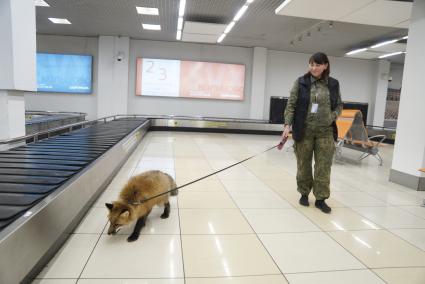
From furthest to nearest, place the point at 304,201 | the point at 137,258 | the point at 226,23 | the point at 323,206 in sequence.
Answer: the point at 226,23 < the point at 304,201 < the point at 323,206 < the point at 137,258

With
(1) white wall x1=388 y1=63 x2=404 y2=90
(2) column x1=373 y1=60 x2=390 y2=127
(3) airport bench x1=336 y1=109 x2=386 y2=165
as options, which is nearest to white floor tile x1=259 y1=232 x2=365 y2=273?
(3) airport bench x1=336 y1=109 x2=386 y2=165

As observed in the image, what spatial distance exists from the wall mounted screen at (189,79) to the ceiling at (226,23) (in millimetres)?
1000

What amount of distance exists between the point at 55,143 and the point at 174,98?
28.0 feet

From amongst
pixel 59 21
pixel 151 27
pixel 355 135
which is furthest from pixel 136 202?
pixel 59 21

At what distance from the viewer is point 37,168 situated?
2781mm

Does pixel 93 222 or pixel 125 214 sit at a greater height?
pixel 125 214

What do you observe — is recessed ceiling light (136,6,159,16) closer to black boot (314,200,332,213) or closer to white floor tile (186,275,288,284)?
black boot (314,200,332,213)

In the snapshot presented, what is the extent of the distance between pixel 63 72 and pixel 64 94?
0.83 metres

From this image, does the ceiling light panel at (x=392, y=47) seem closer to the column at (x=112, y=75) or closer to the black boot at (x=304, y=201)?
the black boot at (x=304, y=201)

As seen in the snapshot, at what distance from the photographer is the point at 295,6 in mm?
5766

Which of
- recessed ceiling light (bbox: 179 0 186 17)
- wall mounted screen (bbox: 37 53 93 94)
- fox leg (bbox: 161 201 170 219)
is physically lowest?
fox leg (bbox: 161 201 170 219)

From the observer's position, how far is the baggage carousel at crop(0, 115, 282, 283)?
5.35ft

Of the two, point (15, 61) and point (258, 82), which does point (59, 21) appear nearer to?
point (15, 61)

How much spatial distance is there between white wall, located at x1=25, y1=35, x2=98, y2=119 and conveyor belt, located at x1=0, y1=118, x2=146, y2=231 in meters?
8.37
